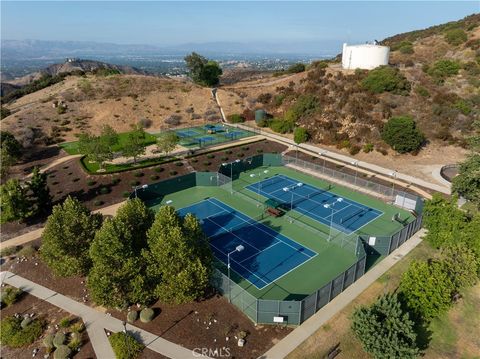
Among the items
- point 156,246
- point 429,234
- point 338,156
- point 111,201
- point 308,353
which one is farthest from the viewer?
point 338,156

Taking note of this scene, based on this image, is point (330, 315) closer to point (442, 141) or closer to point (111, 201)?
point (111, 201)

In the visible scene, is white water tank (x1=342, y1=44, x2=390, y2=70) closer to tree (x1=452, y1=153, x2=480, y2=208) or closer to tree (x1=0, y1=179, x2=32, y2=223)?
tree (x1=452, y1=153, x2=480, y2=208)

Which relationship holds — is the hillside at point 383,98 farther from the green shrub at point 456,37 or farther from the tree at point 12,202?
the tree at point 12,202

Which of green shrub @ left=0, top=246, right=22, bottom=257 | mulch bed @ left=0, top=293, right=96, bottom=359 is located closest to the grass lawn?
green shrub @ left=0, top=246, right=22, bottom=257

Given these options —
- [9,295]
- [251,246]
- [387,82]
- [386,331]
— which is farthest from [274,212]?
[387,82]

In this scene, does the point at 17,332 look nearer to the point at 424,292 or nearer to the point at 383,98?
the point at 424,292

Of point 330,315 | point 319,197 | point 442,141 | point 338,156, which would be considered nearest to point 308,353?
point 330,315
